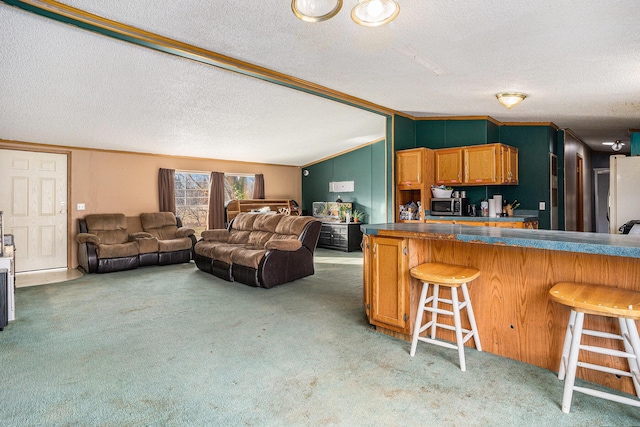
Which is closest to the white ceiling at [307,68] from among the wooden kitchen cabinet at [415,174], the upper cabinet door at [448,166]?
the upper cabinet door at [448,166]

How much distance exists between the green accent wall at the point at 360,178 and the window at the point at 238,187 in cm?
178

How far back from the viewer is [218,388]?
2.17 m

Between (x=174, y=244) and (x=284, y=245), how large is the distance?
276 centimetres

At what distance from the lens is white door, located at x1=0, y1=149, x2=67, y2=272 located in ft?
18.8

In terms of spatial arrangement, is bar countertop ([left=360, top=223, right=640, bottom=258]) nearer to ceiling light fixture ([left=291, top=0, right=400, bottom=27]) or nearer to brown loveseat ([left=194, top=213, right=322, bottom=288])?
ceiling light fixture ([left=291, top=0, right=400, bottom=27])

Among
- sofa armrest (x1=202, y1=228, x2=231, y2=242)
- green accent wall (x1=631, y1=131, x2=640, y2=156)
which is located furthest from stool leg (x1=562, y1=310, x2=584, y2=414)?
green accent wall (x1=631, y1=131, x2=640, y2=156)

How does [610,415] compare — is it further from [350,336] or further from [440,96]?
[440,96]

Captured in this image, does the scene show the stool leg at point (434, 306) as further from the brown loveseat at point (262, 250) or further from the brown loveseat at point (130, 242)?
the brown loveseat at point (130, 242)

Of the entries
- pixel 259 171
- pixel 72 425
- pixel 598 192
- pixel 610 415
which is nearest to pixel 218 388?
pixel 72 425

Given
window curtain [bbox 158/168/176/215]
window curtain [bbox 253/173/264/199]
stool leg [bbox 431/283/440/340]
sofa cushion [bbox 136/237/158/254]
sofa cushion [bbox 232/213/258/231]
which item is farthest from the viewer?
window curtain [bbox 253/173/264/199]

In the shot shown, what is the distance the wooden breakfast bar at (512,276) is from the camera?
2088mm

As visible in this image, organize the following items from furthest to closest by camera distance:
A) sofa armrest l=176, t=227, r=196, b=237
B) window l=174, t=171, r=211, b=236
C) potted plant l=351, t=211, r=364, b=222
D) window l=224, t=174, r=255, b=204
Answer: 1. window l=224, t=174, r=255, b=204
2. potted plant l=351, t=211, r=364, b=222
3. window l=174, t=171, r=211, b=236
4. sofa armrest l=176, t=227, r=196, b=237

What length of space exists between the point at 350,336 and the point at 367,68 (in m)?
2.61

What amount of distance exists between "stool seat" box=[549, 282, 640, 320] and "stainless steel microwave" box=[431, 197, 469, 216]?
336cm
